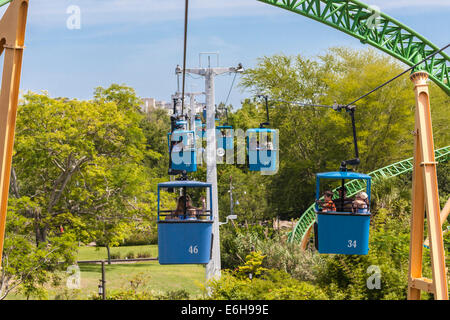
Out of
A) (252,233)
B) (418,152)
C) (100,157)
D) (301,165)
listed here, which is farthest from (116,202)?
(418,152)

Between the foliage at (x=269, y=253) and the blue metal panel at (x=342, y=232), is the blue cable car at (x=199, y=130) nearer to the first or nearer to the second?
the foliage at (x=269, y=253)

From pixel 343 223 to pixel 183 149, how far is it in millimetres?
7395

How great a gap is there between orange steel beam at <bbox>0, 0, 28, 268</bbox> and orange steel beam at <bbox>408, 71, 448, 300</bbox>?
5.09 metres

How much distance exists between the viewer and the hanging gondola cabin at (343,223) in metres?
9.73

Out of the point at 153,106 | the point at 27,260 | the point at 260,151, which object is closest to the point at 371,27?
the point at 260,151

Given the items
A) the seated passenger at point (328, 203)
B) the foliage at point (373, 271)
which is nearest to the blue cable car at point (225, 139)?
the foliage at point (373, 271)

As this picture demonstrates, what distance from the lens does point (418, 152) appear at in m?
8.27

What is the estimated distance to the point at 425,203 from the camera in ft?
25.5

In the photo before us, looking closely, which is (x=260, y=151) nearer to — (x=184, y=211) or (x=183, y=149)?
(x=183, y=149)

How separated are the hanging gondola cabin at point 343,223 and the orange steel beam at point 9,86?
5.08 metres

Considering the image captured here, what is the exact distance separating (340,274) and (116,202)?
11.5 meters

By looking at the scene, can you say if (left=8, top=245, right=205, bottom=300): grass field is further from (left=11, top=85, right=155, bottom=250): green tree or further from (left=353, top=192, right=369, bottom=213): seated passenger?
(left=353, top=192, right=369, bottom=213): seated passenger
